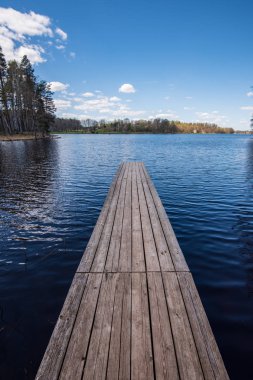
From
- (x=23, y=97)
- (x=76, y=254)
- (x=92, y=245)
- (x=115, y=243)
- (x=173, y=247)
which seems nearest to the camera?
(x=173, y=247)

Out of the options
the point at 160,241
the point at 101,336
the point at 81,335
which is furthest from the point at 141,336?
the point at 160,241

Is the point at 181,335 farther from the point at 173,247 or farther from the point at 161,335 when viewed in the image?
the point at 173,247

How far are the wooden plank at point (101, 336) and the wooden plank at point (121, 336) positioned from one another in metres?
0.06

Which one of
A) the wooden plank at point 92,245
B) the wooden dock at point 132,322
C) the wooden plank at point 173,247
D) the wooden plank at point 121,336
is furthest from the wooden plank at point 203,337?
the wooden plank at point 92,245

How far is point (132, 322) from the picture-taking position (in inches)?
127

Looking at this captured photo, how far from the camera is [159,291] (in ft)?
12.7

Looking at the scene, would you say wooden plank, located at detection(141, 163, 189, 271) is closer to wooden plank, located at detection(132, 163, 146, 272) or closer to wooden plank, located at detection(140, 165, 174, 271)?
wooden plank, located at detection(140, 165, 174, 271)

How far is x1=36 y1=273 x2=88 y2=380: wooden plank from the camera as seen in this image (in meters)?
2.55

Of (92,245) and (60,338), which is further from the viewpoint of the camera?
(92,245)

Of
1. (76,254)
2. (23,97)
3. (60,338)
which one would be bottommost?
(76,254)

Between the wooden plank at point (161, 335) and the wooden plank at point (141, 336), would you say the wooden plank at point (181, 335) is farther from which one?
the wooden plank at point (141, 336)

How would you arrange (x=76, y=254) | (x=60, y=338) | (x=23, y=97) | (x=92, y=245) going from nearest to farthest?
(x=60, y=338)
(x=92, y=245)
(x=76, y=254)
(x=23, y=97)

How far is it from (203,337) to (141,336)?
81 cm

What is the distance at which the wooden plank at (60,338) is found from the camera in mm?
2551
